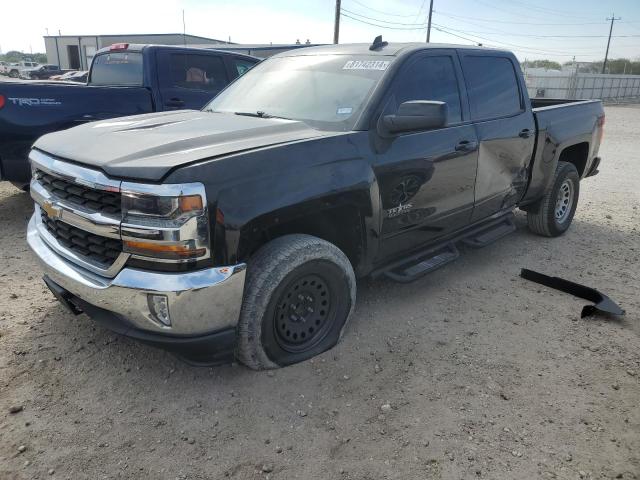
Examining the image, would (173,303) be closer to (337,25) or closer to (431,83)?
(431,83)

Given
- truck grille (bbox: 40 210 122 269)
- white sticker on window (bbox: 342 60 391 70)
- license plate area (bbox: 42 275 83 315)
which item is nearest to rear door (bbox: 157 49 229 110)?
white sticker on window (bbox: 342 60 391 70)

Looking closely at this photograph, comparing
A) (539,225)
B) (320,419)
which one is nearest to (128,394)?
(320,419)

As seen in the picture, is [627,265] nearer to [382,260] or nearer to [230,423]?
[382,260]

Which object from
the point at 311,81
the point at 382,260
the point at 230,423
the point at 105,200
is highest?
the point at 311,81

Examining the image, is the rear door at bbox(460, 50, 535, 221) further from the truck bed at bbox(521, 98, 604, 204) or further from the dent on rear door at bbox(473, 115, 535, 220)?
the truck bed at bbox(521, 98, 604, 204)

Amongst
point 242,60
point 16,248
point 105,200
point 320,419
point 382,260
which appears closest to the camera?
point 105,200

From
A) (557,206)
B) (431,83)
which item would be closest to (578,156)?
(557,206)

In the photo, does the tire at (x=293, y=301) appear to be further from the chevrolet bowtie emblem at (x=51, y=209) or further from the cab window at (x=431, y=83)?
the cab window at (x=431, y=83)

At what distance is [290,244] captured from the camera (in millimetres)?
2816

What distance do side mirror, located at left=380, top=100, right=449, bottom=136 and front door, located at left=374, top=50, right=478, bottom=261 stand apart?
11 cm

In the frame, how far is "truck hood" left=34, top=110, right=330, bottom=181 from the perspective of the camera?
2.41 m

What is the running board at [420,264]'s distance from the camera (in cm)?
359

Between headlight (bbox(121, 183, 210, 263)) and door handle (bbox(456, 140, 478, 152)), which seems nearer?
headlight (bbox(121, 183, 210, 263))

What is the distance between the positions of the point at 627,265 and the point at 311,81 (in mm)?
3593
